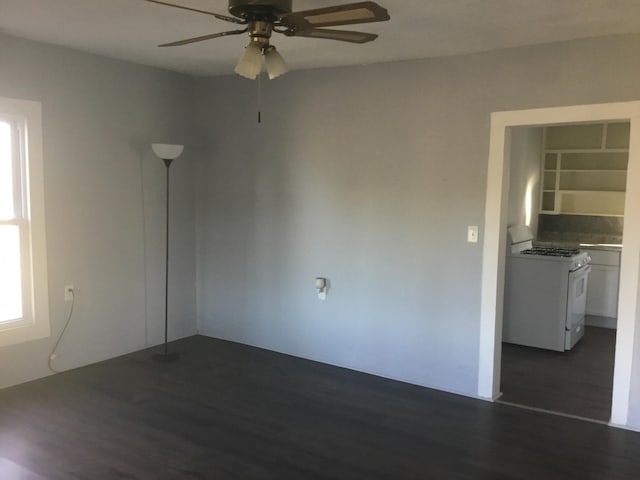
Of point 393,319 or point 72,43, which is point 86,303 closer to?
point 72,43

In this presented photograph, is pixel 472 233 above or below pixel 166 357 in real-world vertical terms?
above

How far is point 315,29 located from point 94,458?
8.39 ft

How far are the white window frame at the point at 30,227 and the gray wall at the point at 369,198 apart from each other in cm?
158

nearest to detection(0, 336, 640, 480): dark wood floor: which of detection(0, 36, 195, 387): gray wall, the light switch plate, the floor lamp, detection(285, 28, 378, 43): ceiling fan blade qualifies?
the floor lamp

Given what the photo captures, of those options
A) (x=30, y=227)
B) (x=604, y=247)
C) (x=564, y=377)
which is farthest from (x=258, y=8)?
(x=604, y=247)

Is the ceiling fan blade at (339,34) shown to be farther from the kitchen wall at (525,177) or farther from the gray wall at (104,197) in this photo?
the kitchen wall at (525,177)

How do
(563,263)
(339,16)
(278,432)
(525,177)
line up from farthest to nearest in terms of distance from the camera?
1. (525,177)
2. (563,263)
3. (278,432)
4. (339,16)

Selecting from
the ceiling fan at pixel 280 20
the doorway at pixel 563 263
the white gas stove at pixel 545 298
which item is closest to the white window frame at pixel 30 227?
the ceiling fan at pixel 280 20

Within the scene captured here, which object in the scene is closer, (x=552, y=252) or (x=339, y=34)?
(x=339, y=34)

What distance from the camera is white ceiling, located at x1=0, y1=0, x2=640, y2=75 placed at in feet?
9.45

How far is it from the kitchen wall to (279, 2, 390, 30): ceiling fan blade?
388 centimetres

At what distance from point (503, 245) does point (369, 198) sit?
1.09 metres

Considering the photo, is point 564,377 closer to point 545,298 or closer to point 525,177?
point 545,298

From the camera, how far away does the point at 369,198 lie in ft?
14.3
